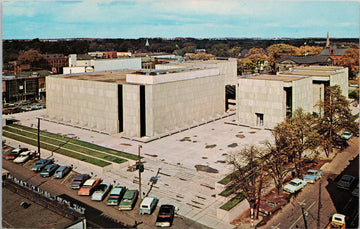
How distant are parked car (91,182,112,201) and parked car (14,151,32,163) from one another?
743 inches

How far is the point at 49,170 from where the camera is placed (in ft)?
166

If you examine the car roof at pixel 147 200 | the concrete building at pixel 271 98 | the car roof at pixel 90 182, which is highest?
the concrete building at pixel 271 98

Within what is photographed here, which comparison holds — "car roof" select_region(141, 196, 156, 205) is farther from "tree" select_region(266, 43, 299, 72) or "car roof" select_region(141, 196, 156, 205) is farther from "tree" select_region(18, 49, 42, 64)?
"tree" select_region(18, 49, 42, 64)

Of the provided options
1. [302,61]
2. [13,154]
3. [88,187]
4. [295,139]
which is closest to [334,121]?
[295,139]

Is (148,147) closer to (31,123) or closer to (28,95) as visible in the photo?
(31,123)

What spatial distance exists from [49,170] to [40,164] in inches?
146

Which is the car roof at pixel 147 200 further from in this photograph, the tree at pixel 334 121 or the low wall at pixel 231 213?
the tree at pixel 334 121

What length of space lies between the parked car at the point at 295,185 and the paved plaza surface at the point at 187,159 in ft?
26.9

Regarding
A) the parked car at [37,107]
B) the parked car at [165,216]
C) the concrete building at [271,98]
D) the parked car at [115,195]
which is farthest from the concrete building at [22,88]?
the parked car at [165,216]

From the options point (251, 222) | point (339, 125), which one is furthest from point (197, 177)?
point (339, 125)

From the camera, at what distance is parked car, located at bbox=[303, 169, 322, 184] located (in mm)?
46603

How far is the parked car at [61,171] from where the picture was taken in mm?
49466

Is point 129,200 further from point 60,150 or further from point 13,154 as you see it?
point 13,154

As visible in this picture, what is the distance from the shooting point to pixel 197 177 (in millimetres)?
48719
